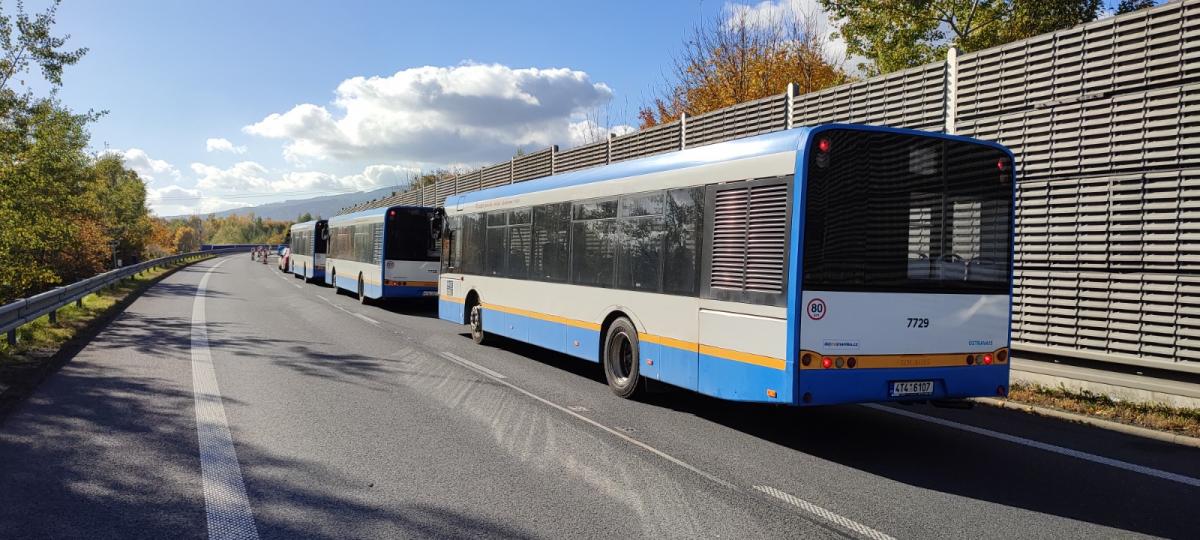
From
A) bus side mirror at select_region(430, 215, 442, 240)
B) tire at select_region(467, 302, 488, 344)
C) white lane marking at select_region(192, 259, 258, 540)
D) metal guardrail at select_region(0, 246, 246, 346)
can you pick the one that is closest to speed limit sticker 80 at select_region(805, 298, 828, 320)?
white lane marking at select_region(192, 259, 258, 540)

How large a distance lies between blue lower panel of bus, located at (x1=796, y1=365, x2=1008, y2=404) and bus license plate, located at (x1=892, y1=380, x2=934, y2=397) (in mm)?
32

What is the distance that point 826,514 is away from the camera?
484 cm

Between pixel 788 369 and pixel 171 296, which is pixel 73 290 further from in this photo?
Result: pixel 788 369

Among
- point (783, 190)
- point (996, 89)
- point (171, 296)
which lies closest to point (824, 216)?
point (783, 190)

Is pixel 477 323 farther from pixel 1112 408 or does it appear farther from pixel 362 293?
pixel 362 293

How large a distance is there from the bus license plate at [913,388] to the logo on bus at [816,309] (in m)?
0.92

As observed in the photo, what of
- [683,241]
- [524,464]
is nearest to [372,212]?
[683,241]

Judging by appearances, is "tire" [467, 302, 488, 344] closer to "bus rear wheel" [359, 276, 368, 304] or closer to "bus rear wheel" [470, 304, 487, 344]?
"bus rear wheel" [470, 304, 487, 344]

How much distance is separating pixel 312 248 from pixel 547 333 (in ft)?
85.4

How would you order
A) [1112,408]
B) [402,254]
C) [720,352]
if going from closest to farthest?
[720,352]
[1112,408]
[402,254]

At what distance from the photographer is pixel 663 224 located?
827 cm

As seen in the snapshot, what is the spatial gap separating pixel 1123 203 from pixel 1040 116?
160cm

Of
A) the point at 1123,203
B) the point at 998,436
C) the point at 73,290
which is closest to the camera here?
the point at 998,436

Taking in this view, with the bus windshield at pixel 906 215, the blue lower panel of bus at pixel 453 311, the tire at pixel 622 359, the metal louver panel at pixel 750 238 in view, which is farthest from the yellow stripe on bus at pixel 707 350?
the blue lower panel of bus at pixel 453 311
